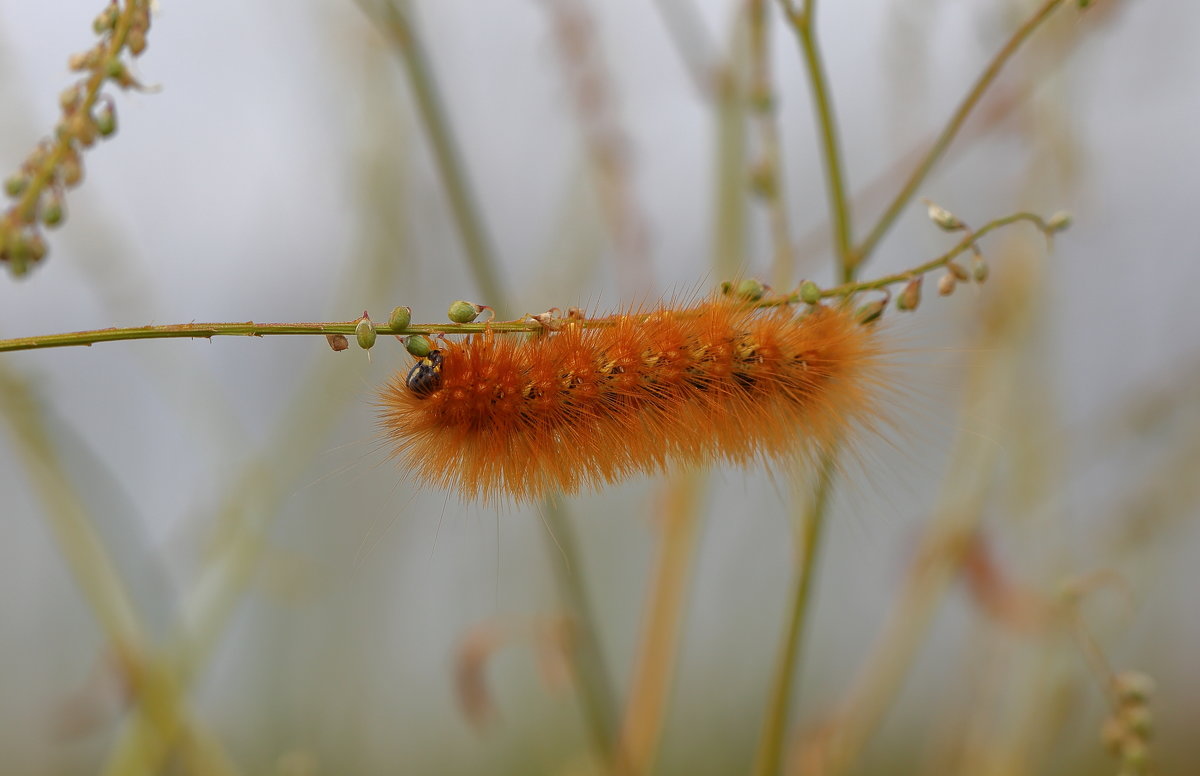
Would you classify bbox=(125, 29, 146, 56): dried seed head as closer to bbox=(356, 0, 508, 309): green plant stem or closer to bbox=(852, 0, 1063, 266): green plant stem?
bbox=(356, 0, 508, 309): green plant stem

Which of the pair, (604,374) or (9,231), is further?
(604,374)

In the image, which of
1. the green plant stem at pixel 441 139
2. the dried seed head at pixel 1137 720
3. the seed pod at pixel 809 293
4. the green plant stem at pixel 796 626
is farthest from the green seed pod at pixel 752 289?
the dried seed head at pixel 1137 720

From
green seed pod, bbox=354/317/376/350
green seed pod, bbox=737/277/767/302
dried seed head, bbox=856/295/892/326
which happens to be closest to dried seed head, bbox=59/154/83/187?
green seed pod, bbox=354/317/376/350

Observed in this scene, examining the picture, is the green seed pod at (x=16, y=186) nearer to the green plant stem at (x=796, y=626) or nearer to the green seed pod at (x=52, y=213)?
the green seed pod at (x=52, y=213)

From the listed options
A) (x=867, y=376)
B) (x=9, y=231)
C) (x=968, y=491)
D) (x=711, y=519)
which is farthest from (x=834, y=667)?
(x=9, y=231)

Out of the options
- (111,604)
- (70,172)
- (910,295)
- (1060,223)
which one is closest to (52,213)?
(70,172)

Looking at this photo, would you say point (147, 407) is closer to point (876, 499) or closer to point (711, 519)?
point (711, 519)
